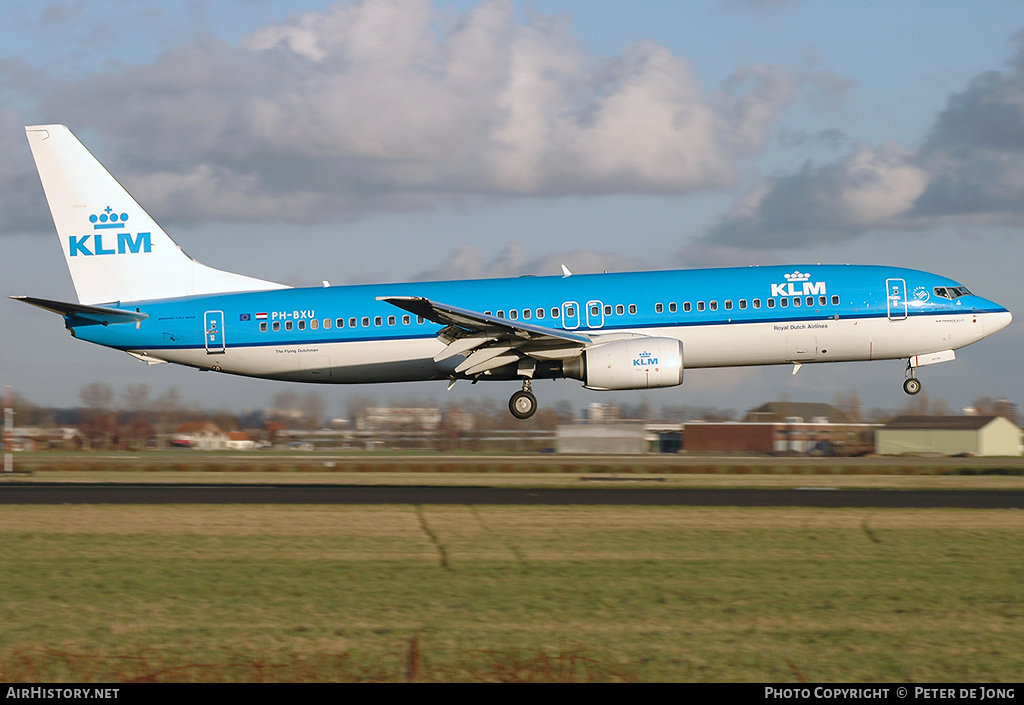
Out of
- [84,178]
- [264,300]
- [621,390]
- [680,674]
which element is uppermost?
[84,178]

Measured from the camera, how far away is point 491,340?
3192 centimetres

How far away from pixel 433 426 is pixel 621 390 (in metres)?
32.8

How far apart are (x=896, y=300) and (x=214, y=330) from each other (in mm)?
21638

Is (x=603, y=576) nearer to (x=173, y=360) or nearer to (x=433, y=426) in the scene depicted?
(x=173, y=360)

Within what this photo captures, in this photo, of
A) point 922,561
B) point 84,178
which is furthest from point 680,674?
point 84,178

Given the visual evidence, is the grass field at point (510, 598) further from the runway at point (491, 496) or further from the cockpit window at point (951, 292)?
the cockpit window at point (951, 292)

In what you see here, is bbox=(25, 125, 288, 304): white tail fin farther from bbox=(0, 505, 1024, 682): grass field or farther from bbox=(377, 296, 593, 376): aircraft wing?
bbox=(0, 505, 1024, 682): grass field

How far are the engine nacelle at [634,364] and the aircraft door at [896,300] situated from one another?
6.71m

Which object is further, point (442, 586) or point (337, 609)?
point (442, 586)

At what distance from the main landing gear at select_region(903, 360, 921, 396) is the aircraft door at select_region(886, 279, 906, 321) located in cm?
201

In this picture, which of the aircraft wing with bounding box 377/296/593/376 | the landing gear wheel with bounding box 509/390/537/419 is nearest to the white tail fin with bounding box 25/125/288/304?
the aircraft wing with bounding box 377/296/593/376

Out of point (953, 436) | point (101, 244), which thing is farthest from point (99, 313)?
point (953, 436)

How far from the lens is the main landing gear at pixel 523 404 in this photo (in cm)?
3319
